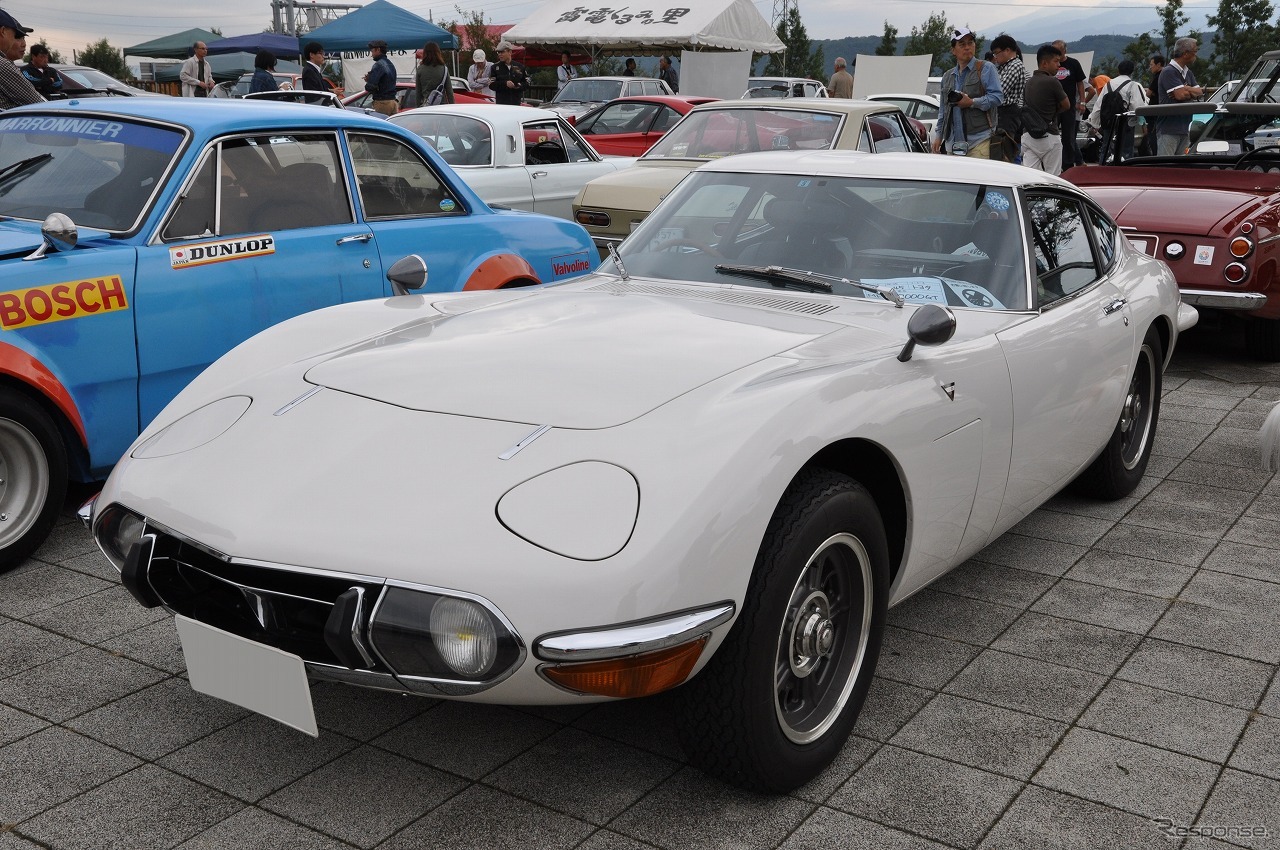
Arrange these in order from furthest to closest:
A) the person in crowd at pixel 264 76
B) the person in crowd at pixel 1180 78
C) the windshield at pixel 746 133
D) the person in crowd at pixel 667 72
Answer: the person in crowd at pixel 667 72 < the person in crowd at pixel 264 76 < the person in crowd at pixel 1180 78 < the windshield at pixel 746 133

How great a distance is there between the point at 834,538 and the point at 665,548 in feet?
1.87

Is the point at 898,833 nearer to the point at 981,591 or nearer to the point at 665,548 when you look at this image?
the point at 665,548

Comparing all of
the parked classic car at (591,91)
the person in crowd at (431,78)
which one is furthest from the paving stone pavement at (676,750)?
the parked classic car at (591,91)

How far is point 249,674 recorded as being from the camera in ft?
8.00

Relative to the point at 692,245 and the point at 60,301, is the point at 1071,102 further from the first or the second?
the point at 60,301

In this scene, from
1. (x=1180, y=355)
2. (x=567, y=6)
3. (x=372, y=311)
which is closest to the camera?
(x=372, y=311)

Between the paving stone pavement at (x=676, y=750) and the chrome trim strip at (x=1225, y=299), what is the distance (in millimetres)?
3588

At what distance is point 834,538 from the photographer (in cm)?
266

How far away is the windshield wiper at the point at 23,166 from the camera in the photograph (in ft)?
15.4

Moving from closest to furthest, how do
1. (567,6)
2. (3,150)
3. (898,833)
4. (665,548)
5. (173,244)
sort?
(665,548) → (898,833) → (173,244) → (3,150) → (567,6)

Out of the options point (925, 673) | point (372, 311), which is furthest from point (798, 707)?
point (372, 311)

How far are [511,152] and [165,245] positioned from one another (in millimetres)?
5115

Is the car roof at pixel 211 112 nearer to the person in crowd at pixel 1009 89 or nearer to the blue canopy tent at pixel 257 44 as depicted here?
the person in crowd at pixel 1009 89

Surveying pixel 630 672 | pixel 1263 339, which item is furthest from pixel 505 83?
pixel 630 672
